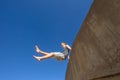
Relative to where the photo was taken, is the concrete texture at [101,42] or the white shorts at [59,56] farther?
the white shorts at [59,56]

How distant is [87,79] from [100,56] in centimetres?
72

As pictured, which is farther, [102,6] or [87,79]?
[87,79]

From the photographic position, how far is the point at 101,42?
3199 millimetres

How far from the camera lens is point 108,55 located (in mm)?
3027

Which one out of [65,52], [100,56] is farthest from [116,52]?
[65,52]

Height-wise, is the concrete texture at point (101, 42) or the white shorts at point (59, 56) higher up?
the white shorts at point (59, 56)

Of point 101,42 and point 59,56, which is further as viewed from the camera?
point 59,56

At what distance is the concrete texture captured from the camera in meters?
2.80

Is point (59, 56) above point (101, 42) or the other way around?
above

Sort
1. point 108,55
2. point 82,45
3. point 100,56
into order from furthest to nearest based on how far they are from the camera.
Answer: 1. point 82,45
2. point 100,56
3. point 108,55

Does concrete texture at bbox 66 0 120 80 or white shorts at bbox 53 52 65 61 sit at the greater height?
white shorts at bbox 53 52 65 61

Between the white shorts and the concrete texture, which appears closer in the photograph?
the concrete texture

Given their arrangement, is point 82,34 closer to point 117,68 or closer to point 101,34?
point 101,34

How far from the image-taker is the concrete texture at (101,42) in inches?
110
